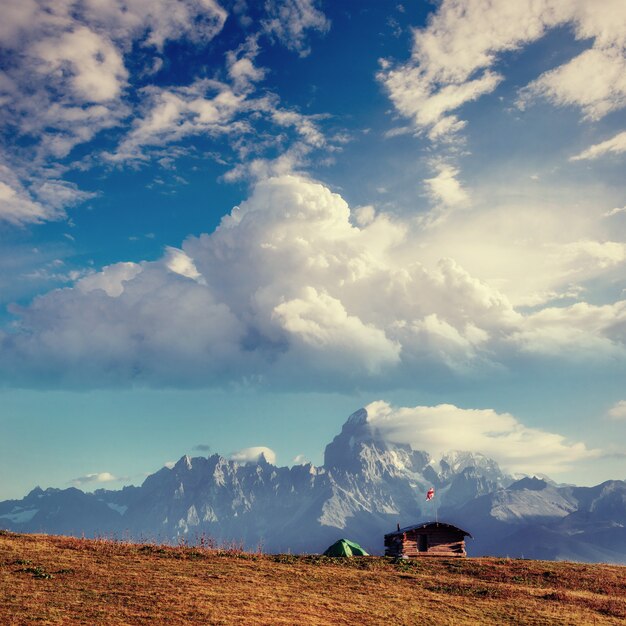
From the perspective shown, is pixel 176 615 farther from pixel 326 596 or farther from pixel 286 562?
pixel 286 562

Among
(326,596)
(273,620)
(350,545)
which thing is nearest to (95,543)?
(326,596)

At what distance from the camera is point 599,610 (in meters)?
40.8

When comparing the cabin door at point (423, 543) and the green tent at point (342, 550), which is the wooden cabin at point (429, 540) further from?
the green tent at point (342, 550)

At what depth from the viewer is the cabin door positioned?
75562mm

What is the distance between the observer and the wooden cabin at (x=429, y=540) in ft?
245

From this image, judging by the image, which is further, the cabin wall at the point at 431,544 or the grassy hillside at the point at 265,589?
the cabin wall at the point at 431,544

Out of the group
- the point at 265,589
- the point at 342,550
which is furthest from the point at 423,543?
the point at 265,589

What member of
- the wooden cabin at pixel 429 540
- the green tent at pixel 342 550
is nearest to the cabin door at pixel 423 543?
the wooden cabin at pixel 429 540

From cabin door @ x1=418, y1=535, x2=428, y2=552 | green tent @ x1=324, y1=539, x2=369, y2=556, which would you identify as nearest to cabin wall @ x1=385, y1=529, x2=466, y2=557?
cabin door @ x1=418, y1=535, x2=428, y2=552

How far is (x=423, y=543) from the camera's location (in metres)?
75.9

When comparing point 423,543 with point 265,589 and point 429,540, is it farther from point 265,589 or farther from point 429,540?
point 265,589

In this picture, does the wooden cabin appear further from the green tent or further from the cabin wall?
the green tent

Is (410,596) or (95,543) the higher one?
(95,543)

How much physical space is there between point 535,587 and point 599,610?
8.47 meters
